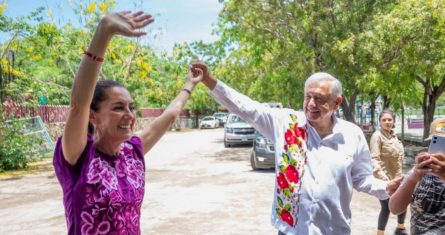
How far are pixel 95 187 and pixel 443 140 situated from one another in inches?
61.0

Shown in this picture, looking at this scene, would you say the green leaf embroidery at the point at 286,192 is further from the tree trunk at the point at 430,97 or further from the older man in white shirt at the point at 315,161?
the tree trunk at the point at 430,97

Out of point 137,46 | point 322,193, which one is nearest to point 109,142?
point 322,193

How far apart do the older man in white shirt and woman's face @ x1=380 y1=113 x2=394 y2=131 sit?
2.67 meters

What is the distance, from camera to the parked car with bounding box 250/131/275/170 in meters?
Answer: 12.5

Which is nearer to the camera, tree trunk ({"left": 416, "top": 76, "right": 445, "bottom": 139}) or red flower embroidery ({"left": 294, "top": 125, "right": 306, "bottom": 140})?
red flower embroidery ({"left": 294, "top": 125, "right": 306, "bottom": 140})

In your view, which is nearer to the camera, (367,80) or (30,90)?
(367,80)

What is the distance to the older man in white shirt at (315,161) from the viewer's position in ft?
8.68


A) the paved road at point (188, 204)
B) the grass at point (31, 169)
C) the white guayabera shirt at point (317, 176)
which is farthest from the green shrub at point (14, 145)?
the white guayabera shirt at point (317, 176)

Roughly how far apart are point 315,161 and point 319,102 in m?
0.37

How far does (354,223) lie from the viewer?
6.75 metres

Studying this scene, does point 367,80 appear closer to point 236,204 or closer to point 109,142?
point 236,204

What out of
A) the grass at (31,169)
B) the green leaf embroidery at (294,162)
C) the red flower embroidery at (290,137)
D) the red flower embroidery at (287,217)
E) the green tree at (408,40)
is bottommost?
the grass at (31,169)

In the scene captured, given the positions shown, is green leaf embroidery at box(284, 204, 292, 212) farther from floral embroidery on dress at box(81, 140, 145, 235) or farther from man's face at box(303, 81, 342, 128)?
floral embroidery on dress at box(81, 140, 145, 235)

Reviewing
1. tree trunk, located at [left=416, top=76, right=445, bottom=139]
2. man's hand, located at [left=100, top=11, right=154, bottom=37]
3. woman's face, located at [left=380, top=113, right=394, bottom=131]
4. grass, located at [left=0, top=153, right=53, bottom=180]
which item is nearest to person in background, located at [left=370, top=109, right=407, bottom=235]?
woman's face, located at [left=380, top=113, right=394, bottom=131]
